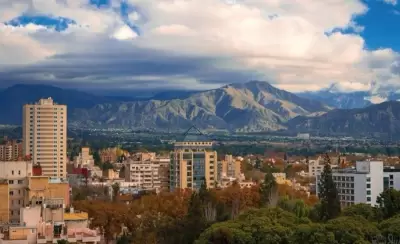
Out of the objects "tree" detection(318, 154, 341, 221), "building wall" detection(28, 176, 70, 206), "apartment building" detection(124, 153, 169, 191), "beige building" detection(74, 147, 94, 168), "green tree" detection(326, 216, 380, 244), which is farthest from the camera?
"beige building" detection(74, 147, 94, 168)

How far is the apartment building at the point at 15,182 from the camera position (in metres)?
43.1

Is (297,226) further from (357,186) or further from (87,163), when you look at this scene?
(87,163)

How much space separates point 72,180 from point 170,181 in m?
19.2

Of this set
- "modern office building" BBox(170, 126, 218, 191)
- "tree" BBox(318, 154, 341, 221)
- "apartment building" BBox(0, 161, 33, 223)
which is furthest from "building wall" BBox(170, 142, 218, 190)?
"tree" BBox(318, 154, 341, 221)

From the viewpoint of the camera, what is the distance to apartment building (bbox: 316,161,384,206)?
205 ft

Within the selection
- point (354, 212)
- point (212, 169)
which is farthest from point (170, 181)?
point (354, 212)

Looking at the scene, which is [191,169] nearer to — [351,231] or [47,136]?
[47,136]

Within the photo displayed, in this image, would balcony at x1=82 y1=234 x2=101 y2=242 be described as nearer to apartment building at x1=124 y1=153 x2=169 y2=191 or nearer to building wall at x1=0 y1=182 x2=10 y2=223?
building wall at x1=0 y1=182 x2=10 y2=223

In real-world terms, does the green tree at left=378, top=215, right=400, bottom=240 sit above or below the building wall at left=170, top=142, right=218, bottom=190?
below

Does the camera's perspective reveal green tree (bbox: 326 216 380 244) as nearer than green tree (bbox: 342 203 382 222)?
Yes

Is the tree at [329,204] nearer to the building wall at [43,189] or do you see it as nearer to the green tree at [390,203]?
the green tree at [390,203]

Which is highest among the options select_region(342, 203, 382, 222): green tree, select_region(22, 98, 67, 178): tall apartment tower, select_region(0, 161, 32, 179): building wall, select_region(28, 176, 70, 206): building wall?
select_region(22, 98, 67, 178): tall apartment tower

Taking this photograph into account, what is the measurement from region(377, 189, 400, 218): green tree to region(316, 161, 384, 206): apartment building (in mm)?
21090

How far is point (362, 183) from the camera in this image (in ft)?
207
